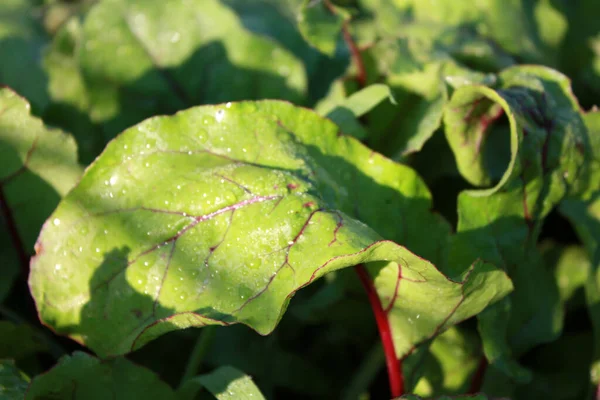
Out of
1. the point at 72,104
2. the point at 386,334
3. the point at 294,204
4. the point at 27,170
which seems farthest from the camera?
the point at 72,104

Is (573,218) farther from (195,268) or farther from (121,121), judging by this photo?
(121,121)

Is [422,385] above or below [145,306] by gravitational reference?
below

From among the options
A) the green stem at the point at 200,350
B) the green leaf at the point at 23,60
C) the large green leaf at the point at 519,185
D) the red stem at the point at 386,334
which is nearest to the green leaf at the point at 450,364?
the large green leaf at the point at 519,185

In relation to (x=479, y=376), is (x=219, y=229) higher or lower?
higher

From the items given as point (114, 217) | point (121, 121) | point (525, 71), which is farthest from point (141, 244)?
point (525, 71)

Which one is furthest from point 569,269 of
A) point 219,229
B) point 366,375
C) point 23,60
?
point 23,60

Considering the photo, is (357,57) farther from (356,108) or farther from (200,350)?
(200,350)

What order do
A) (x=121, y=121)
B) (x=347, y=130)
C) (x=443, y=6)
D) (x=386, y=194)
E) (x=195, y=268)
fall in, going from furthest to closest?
(x=443, y=6) → (x=121, y=121) → (x=347, y=130) → (x=386, y=194) → (x=195, y=268)

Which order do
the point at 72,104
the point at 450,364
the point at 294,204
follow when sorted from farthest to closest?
the point at 72,104, the point at 450,364, the point at 294,204
